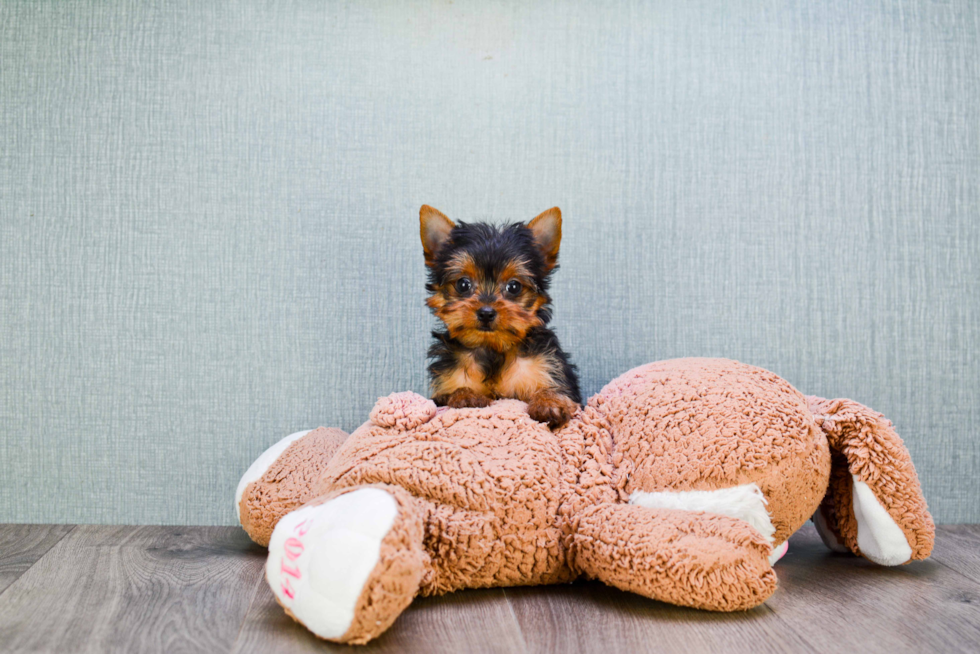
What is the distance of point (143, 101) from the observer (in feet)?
7.34

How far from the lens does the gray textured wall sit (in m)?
2.21

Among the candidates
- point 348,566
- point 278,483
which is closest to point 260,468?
point 278,483

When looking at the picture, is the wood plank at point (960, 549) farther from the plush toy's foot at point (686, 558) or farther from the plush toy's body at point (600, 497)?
the plush toy's foot at point (686, 558)

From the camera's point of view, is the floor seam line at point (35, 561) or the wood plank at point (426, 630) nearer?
the wood plank at point (426, 630)

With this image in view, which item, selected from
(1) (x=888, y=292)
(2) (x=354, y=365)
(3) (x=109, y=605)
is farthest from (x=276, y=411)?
(1) (x=888, y=292)

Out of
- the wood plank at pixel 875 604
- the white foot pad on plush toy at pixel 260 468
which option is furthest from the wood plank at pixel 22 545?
the wood plank at pixel 875 604

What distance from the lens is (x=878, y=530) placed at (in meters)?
1.69

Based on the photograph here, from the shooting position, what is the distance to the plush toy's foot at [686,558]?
1.34m

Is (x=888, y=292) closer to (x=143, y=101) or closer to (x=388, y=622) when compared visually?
(x=388, y=622)

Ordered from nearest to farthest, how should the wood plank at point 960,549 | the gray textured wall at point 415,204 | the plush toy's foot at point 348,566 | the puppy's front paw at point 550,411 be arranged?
the plush toy's foot at point 348,566
the puppy's front paw at point 550,411
the wood plank at point 960,549
the gray textured wall at point 415,204

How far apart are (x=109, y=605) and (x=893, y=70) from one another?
277 cm

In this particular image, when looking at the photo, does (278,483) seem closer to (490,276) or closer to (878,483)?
(490,276)

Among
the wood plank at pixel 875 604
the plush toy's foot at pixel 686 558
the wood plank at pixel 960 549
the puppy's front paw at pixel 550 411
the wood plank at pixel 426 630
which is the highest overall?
the puppy's front paw at pixel 550 411

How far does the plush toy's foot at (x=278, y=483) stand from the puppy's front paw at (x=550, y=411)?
1.95ft
